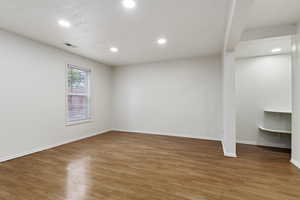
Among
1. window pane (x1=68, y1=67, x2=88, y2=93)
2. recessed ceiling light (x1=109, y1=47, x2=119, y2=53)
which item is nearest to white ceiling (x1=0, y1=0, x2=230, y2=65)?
recessed ceiling light (x1=109, y1=47, x2=119, y2=53)

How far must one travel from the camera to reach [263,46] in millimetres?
3199

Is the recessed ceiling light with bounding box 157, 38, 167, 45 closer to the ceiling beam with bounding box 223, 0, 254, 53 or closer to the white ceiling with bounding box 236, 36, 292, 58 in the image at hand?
the ceiling beam with bounding box 223, 0, 254, 53

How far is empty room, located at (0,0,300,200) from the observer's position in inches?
79.0

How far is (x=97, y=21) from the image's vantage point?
2.46 metres

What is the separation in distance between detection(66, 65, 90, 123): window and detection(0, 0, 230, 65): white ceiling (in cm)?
86

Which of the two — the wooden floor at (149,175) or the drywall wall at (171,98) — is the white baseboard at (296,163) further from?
the drywall wall at (171,98)

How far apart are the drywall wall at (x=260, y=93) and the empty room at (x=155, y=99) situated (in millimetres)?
26

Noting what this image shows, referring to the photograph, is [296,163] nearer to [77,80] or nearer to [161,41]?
[161,41]

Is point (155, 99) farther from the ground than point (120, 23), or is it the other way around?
point (120, 23)

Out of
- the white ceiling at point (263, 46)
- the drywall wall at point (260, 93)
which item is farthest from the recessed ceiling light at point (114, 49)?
the drywall wall at point (260, 93)

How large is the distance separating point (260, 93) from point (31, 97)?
5775 millimetres

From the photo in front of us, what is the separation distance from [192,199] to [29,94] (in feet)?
12.4

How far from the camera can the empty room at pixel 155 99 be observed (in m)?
2.01

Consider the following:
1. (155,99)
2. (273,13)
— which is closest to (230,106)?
(273,13)
